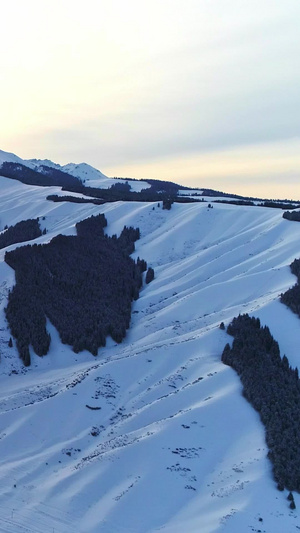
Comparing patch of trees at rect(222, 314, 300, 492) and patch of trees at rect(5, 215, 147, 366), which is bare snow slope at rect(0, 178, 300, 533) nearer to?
patch of trees at rect(222, 314, 300, 492)

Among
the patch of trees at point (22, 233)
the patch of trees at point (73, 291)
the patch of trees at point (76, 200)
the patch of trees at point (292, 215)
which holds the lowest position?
the patch of trees at point (73, 291)

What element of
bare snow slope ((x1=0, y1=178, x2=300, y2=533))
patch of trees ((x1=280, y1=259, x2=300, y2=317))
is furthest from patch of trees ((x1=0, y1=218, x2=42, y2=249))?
patch of trees ((x1=280, y1=259, x2=300, y2=317))

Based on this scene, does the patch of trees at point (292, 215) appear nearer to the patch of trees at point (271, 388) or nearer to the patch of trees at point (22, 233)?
the patch of trees at point (271, 388)

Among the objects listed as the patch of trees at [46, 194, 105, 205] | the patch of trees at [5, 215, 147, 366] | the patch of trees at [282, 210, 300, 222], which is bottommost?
the patch of trees at [5, 215, 147, 366]

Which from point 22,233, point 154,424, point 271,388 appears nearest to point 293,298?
point 271,388

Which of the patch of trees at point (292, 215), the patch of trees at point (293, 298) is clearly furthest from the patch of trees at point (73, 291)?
the patch of trees at point (292, 215)

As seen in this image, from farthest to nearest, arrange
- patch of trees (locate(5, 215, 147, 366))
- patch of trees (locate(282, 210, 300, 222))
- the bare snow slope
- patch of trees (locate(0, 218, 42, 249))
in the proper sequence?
patch of trees (locate(0, 218, 42, 249)) → patch of trees (locate(282, 210, 300, 222)) → patch of trees (locate(5, 215, 147, 366)) → the bare snow slope
